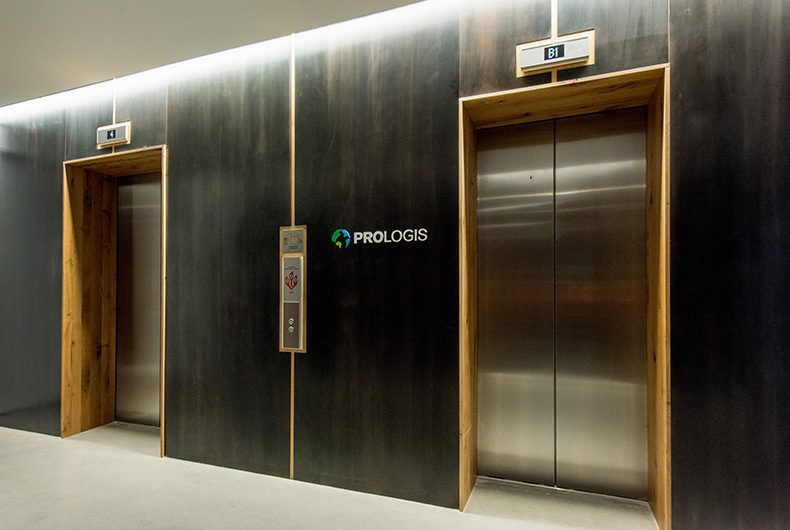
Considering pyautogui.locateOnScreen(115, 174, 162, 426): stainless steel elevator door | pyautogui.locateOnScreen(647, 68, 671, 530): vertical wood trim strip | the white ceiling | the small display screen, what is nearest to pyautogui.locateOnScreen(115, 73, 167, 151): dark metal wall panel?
the white ceiling

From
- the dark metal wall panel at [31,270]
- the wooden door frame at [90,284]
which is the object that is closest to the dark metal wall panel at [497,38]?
the wooden door frame at [90,284]

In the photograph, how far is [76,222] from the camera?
4371 millimetres

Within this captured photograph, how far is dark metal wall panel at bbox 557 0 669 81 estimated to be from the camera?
98.9 inches

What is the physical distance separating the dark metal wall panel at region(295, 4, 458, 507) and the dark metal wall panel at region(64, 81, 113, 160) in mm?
2286

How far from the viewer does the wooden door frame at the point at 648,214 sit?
8.31 feet

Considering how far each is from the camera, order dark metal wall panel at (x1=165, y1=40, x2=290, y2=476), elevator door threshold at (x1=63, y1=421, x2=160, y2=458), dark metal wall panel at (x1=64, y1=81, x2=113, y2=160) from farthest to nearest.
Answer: dark metal wall panel at (x1=64, y1=81, x2=113, y2=160)
elevator door threshold at (x1=63, y1=421, x2=160, y2=458)
dark metal wall panel at (x1=165, y1=40, x2=290, y2=476)

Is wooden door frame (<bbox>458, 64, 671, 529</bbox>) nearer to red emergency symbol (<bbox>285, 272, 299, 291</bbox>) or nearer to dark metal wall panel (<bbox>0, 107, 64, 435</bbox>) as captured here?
red emergency symbol (<bbox>285, 272, 299, 291</bbox>)

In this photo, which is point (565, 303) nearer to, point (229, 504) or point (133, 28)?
point (229, 504)

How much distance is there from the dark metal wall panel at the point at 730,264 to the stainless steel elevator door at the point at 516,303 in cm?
91

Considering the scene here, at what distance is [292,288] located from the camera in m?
3.36

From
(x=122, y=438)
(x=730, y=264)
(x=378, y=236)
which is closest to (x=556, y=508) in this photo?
(x=730, y=264)

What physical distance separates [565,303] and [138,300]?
14.8 feet

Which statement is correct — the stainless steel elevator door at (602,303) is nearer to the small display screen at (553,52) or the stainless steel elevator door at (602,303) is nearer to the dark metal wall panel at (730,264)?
the dark metal wall panel at (730,264)

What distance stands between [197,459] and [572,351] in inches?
133
